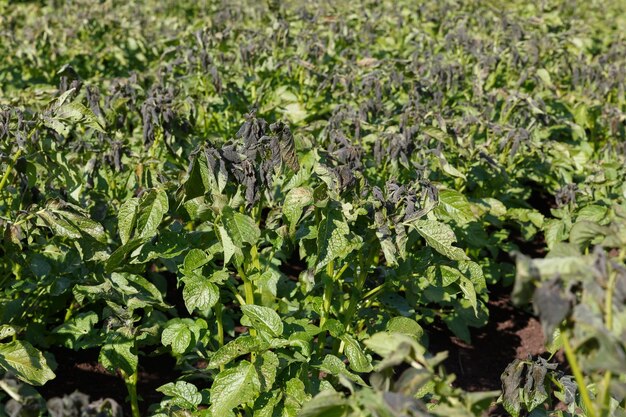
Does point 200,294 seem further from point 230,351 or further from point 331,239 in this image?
point 331,239

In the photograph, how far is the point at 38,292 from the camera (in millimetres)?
2676

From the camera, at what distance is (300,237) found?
7.68ft

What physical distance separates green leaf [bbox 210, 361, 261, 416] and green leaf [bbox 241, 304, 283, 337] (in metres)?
0.11

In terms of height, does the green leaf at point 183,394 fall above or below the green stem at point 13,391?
below

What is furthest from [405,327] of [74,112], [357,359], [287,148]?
[74,112]

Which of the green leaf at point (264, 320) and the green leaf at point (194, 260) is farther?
the green leaf at point (194, 260)

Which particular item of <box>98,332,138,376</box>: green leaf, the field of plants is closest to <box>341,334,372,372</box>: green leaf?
the field of plants

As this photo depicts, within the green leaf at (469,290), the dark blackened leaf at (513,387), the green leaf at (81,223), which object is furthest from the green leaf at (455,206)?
the green leaf at (81,223)

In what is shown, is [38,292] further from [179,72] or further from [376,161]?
[179,72]

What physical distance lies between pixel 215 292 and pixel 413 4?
5.85m

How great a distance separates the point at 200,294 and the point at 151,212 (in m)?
0.29

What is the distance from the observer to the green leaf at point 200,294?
2199 millimetres

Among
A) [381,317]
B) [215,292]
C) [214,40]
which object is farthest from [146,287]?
[214,40]

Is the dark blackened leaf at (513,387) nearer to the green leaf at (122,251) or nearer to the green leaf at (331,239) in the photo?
the green leaf at (331,239)
